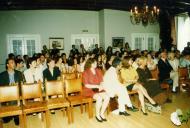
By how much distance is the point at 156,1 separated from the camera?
33.8ft

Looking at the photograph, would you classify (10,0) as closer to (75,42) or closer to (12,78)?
(75,42)

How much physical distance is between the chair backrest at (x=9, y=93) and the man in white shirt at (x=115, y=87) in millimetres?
1843

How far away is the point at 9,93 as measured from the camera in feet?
14.8

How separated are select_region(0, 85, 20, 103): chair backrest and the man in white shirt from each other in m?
1.84

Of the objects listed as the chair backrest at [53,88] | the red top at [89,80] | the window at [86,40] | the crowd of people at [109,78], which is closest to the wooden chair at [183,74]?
the crowd of people at [109,78]

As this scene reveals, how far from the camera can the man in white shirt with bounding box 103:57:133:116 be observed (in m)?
5.04

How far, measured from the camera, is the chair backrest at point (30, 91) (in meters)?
4.66

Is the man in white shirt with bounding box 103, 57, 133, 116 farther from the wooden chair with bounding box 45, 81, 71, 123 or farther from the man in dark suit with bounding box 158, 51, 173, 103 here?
the man in dark suit with bounding box 158, 51, 173, 103

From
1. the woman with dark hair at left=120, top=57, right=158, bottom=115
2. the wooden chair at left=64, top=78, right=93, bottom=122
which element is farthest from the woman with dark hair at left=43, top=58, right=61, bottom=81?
the woman with dark hair at left=120, top=57, right=158, bottom=115

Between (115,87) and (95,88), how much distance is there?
45 centimetres

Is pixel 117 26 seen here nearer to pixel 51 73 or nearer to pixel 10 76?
pixel 51 73

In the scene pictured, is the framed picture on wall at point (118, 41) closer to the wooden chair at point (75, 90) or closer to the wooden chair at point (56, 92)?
the wooden chair at point (75, 90)

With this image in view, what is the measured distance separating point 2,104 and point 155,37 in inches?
429

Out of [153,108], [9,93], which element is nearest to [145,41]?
[153,108]
